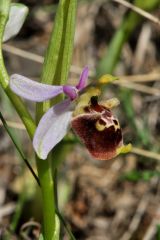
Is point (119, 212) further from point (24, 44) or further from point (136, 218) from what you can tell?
point (24, 44)

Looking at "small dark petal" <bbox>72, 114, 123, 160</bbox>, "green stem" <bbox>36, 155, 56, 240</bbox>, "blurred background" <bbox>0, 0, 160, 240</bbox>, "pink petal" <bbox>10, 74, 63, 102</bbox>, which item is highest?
"pink petal" <bbox>10, 74, 63, 102</bbox>

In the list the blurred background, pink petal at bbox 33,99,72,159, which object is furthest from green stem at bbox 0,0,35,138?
the blurred background

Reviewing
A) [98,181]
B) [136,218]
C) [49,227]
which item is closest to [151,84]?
[98,181]

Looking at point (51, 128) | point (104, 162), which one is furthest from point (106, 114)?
point (104, 162)

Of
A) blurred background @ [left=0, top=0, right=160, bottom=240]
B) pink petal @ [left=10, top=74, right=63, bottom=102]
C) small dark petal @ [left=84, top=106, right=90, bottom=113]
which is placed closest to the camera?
pink petal @ [left=10, top=74, right=63, bottom=102]

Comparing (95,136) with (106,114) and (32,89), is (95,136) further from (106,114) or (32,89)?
(32,89)

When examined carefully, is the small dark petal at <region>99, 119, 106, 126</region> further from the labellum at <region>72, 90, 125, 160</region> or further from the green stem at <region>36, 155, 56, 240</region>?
the green stem at <region>36, 155, 56, 240</region>

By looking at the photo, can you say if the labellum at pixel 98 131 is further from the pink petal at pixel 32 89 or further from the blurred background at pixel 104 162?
the blurred background at pixel 104 162
